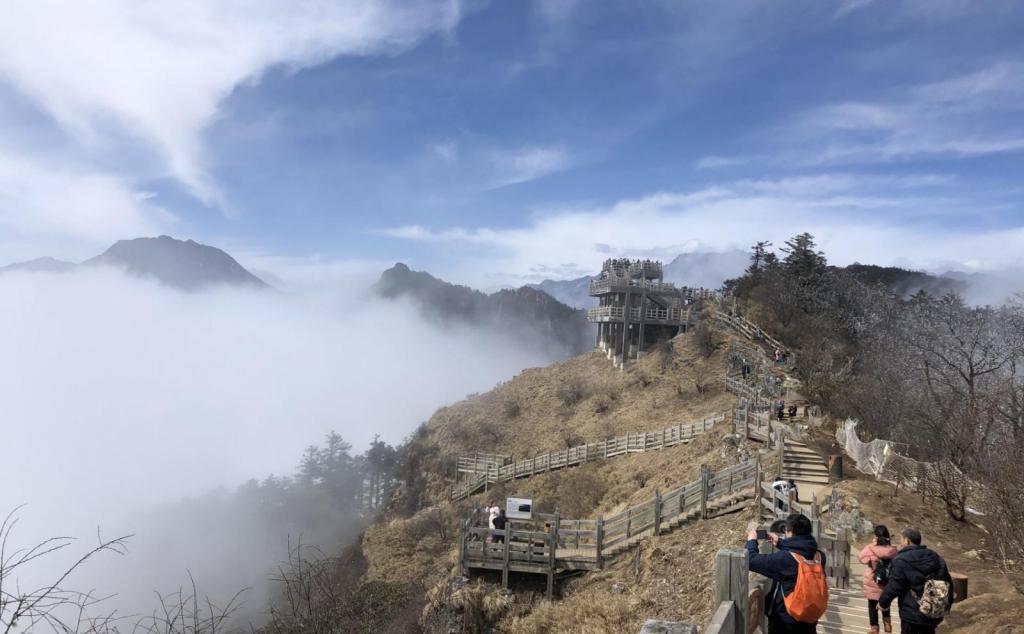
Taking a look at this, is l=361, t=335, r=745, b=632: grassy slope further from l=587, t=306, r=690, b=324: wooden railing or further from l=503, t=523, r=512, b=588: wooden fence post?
l=587, t=306, r=690, b=324: wooden railing

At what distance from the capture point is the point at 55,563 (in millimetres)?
90875

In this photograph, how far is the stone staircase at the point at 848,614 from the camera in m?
8.55

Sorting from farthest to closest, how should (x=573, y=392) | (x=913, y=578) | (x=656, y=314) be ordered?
1. (x=656, y=314)
2. (x=573, y=392)
3. (x=913, y=578)

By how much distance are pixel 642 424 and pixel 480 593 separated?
22421 mm

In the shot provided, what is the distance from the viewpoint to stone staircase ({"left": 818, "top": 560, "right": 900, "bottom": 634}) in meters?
8.55

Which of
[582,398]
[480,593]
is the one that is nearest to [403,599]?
[480,593]

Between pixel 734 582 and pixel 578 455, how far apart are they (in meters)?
30.0

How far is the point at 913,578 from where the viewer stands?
6062 millimetres

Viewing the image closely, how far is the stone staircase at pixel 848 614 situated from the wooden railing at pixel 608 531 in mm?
5279

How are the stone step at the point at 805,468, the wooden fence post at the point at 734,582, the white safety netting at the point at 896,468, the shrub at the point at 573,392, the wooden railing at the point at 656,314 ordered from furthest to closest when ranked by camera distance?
the wooden railing at the point at 656,314, the shrub at the point at 573,392, the stone step at the point at 805,468, the white safety netting at the point at 896,468, the wooden fence post at the point at 734,582

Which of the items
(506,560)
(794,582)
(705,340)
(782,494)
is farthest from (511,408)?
(794,582)

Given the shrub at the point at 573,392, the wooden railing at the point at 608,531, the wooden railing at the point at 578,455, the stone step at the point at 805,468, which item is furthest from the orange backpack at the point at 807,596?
the shrub at the point at 573,392

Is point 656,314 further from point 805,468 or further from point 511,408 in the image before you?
point 805,468

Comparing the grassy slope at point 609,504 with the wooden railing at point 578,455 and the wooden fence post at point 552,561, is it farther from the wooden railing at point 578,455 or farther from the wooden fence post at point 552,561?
the wooden railing at point 578,455
